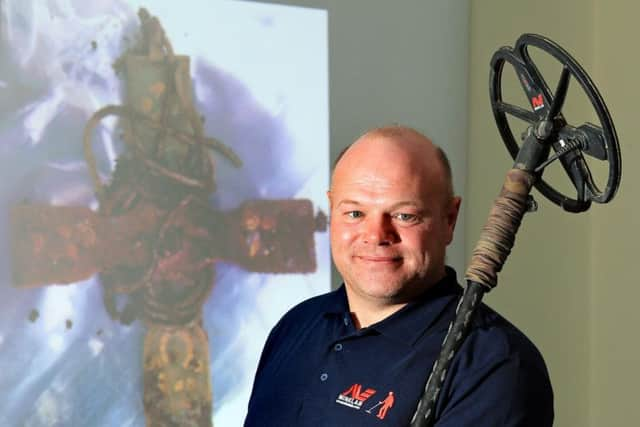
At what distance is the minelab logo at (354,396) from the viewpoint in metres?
1.31

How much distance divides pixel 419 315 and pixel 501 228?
340mm

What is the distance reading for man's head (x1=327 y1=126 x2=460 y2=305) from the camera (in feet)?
4.39

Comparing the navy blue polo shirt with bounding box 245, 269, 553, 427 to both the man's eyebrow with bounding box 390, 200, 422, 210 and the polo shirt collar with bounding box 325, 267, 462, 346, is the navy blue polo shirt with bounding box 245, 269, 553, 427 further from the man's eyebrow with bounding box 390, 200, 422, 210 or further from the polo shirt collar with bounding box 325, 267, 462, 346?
the man's eyebrow with bounding box 390, 200, 422, 210

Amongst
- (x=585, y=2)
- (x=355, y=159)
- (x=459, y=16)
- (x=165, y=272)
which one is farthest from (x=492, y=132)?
(x=355, y=159)

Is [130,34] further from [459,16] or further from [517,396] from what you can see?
[517,396]

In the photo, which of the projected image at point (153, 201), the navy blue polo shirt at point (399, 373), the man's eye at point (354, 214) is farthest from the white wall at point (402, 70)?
the man's eye at point (354, 214)

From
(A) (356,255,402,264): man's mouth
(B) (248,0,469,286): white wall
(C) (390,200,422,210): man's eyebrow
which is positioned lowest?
(A) (356,255,402,264): man's mouth

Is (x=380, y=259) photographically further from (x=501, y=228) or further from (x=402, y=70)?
(x=402, y=70)

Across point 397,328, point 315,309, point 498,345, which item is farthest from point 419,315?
point 315,309

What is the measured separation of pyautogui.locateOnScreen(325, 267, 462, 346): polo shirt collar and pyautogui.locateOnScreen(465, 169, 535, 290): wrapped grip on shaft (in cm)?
30

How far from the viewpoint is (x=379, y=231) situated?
4.35ft

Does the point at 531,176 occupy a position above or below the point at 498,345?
above

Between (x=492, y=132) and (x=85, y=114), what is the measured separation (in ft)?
4.91

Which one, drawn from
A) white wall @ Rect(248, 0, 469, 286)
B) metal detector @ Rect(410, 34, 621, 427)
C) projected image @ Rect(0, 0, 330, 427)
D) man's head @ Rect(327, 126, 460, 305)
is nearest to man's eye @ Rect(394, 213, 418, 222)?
man's head @ Rect(327, 126, 460, 305)
